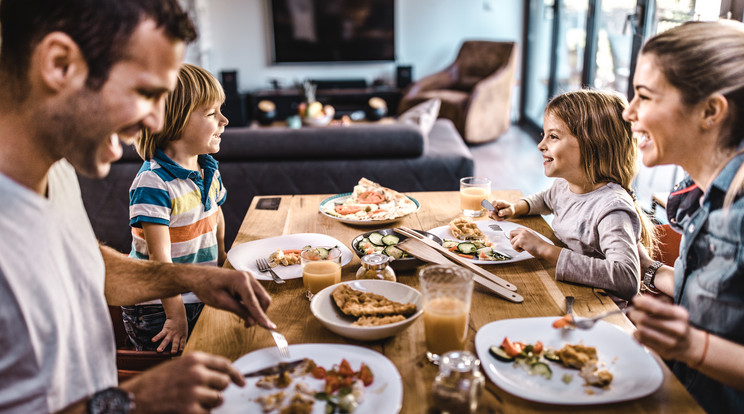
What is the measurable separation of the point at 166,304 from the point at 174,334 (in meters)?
0.09

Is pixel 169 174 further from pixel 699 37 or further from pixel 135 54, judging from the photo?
pixel 699 37

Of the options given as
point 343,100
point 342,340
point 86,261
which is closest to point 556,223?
point 342,340

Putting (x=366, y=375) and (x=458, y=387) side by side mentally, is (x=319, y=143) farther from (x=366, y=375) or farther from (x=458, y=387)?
(x=458, y=387)

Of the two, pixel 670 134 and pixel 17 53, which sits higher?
pixel 17 53

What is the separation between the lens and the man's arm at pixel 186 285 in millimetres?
1196

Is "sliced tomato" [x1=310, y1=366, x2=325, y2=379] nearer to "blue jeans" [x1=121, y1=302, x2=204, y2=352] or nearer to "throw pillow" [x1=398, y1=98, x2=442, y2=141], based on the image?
"blue jeans" [x1=121, y1=302, x2=204, y2=352]

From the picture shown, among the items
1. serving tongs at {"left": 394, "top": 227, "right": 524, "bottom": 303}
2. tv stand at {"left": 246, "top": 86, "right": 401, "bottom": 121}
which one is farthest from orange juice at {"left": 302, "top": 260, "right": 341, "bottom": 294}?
tv stand at {"left": 246, "top": 86, "right": 401, "bottom": 121}

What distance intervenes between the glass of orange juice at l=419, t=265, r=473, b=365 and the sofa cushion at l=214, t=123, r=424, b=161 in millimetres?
2175

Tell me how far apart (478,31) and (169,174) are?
6.91m

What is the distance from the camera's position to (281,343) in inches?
45.0

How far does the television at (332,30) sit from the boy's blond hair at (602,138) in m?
6.36

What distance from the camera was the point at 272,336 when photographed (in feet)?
3.96

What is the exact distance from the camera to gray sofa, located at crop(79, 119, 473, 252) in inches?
127

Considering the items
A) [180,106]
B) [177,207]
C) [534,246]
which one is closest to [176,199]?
[177,207]
